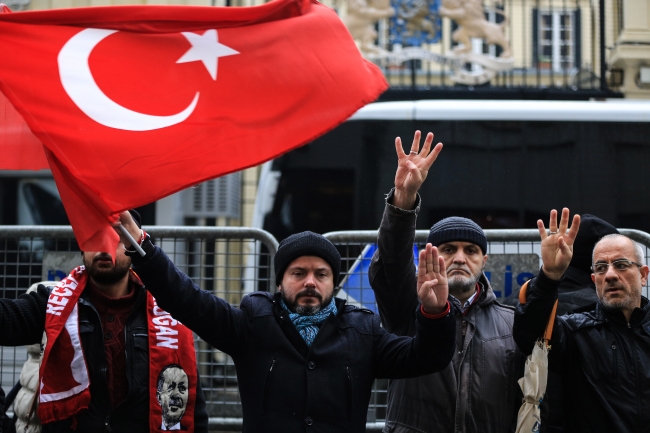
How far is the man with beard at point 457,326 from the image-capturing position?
4.11 meters

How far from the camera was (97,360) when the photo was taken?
170 inches

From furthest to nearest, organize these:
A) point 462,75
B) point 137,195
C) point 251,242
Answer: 1. point 462,75
2. point 251,242
3. point 137,195

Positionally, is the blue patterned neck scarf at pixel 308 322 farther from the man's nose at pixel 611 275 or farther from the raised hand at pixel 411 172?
Result: the man's nose at pixel 611 275

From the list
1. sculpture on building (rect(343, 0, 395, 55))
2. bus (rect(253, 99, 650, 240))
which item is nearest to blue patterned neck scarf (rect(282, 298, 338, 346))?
bus (rect(253, 99, 650, 240))

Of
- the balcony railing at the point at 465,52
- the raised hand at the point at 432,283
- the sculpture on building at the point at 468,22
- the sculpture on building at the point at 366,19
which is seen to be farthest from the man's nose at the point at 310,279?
the sculpture on building at the point at 468,22

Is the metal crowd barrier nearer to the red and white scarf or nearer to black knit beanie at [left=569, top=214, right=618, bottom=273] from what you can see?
black knit beanie at [left=569, top=214, right=618, bottom=273]

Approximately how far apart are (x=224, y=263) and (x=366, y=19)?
27.0ft

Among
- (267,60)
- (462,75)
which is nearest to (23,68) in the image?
(267,60)

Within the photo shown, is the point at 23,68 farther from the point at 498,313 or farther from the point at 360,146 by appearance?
the point at 360,146

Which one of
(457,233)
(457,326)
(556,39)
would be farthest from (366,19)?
(457,326)

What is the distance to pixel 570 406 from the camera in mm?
4246

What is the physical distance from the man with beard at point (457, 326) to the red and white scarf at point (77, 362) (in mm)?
994

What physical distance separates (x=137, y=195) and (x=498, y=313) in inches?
72.3

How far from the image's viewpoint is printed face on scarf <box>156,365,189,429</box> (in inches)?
172
